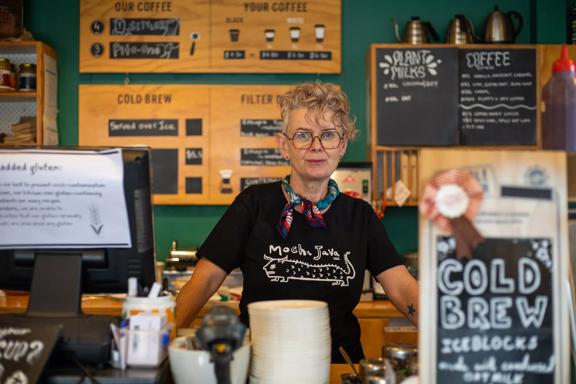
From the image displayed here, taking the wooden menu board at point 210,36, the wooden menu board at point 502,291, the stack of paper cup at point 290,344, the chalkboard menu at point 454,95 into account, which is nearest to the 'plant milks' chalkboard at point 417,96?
the chalkboard menu at point 454,95

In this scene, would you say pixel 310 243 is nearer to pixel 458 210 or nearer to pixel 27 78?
pixel 458 210

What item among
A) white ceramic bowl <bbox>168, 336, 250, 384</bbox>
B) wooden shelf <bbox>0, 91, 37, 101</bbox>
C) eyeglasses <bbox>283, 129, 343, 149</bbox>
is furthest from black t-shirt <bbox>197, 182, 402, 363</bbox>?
wooden shelf <bbox>0, 91, 37, 101</bbox>

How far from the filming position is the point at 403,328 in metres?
3.46

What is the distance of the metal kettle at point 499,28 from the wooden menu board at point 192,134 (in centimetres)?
134

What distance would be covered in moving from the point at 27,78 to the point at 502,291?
3.43 metres

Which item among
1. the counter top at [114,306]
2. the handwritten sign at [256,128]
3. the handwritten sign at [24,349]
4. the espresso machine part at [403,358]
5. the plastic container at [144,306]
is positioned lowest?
the counter top at [114,306]

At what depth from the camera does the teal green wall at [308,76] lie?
407 centimetres

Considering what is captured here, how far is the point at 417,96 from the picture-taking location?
150 inches

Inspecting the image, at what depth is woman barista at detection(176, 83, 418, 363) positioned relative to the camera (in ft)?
6.36

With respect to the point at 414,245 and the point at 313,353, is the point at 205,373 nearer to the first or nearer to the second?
the point at 313,353

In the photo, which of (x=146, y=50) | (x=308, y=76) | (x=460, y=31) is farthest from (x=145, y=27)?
(x=460, y=31)

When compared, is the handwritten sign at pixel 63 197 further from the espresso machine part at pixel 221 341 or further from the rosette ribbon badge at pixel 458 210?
the rosette ribbon badge at pixel 458 210

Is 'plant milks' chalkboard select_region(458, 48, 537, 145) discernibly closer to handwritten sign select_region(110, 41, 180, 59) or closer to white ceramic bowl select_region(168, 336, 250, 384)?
handwritten sign select_region(110, 41, 180, 59)

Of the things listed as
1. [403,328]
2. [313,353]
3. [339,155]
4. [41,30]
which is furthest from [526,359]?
[41,30]
